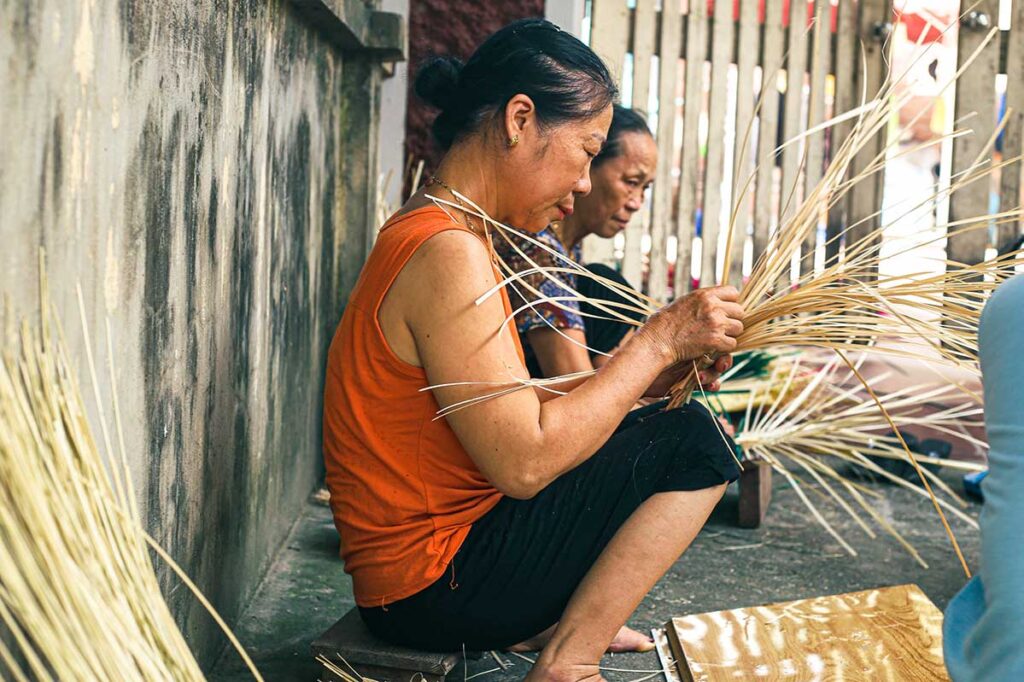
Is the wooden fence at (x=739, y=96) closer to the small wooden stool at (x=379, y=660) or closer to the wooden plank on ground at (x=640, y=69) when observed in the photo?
the wooden plank on ground at (x=640, y=69)

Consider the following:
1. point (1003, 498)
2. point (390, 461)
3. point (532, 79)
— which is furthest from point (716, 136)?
point (1003, 498)

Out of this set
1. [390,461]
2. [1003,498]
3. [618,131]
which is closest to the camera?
[1003,498]

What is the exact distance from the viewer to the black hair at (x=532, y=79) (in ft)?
6.54

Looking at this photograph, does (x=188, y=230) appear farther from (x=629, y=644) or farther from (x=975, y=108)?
(x=975, y=108)

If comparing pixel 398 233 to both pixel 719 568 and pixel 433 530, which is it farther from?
pixel 719 568

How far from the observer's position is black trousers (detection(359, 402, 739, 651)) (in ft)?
6.63

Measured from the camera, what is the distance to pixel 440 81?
2158mm

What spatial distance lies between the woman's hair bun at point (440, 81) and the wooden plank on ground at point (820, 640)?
1.23m

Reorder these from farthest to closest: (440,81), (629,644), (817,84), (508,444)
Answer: (817,84) < (629,644) < (440,81) < (508,444)

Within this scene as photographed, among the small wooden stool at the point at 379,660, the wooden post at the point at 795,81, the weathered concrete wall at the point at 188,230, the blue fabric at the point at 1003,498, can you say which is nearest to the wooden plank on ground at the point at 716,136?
the wooden post at the point at 795,81

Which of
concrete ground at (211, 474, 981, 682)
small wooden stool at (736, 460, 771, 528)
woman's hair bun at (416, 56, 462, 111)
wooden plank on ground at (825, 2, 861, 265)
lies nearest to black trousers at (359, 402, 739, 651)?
concrete ground at (211, 474, 981, 682)

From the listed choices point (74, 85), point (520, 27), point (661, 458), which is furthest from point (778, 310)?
point (74, 85)

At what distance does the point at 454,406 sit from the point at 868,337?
854 mm

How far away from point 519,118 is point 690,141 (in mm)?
3589
